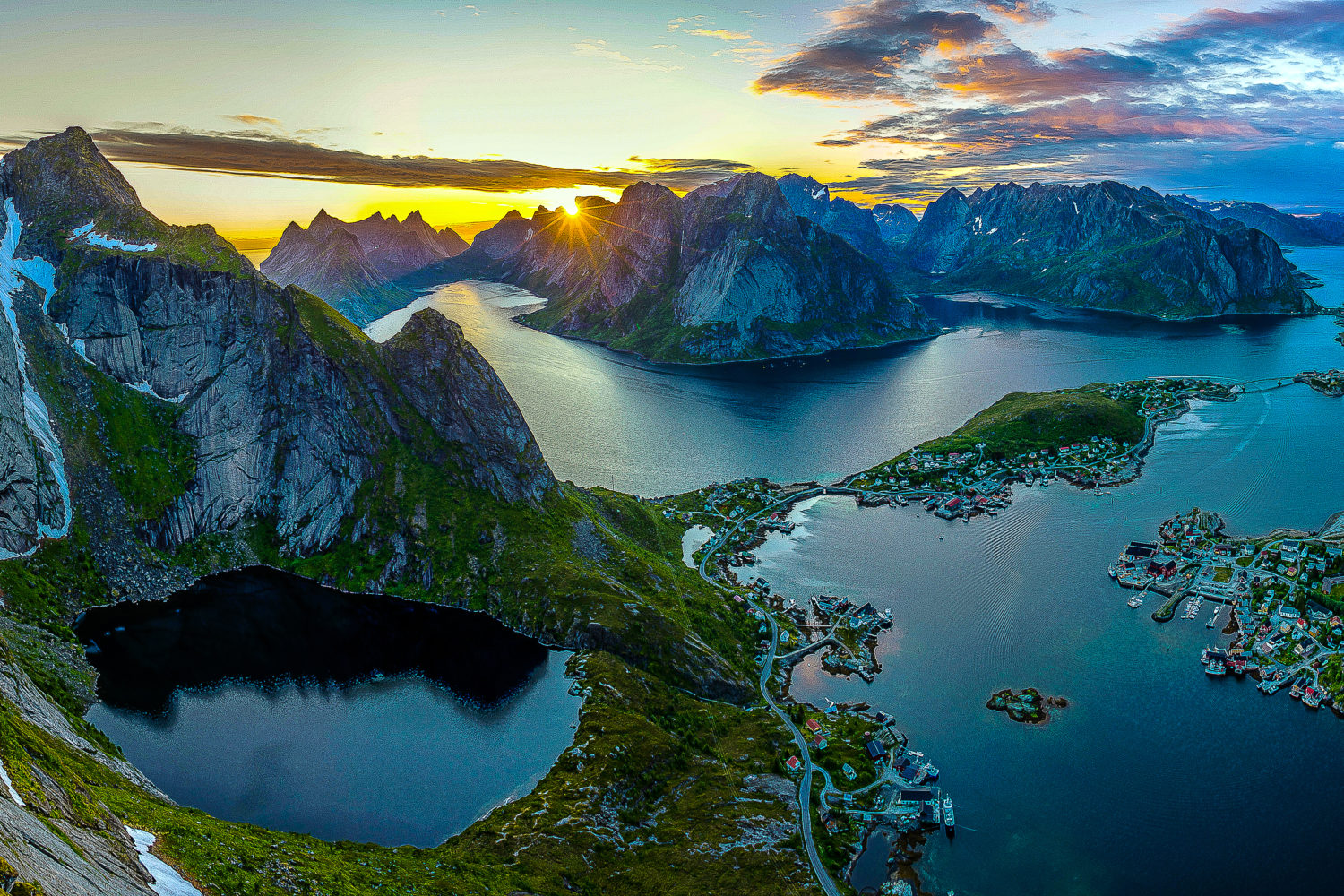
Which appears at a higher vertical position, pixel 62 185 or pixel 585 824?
pixel 62 185

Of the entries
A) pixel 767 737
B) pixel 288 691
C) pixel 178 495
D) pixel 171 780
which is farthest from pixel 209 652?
pixel 767 737

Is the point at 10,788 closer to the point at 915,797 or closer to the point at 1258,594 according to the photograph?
the point at 915,797

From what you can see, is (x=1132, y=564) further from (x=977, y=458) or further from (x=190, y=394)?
(x=190, y=394)

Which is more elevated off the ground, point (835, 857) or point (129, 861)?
point (129, 861)

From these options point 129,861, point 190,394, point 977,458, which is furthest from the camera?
point 977,458

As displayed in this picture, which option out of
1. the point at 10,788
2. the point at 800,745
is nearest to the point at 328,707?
the point at 10,788

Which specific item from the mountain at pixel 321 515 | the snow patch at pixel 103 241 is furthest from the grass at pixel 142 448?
the snow patch at pixel 103 241
